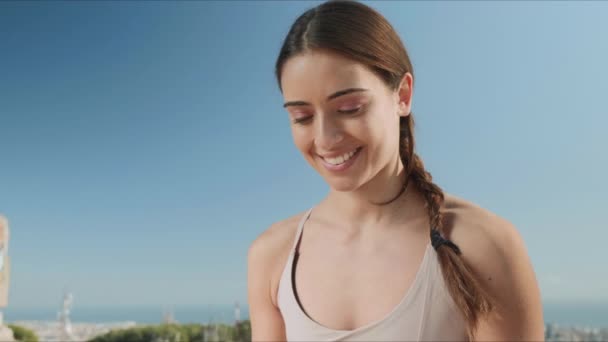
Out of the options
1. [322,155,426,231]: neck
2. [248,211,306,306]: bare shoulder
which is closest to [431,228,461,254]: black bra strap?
[322,155,426,231]: neck

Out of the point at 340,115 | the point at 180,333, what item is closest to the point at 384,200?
the point at 340,115

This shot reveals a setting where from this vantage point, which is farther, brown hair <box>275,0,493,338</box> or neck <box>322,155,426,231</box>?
neck <box>322,155,426,231</box>

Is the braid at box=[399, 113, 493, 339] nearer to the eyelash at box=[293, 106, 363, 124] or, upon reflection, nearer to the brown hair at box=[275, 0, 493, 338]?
the brown hair at box=[275, 0, 493, 338]

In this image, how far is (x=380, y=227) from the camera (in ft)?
6.10

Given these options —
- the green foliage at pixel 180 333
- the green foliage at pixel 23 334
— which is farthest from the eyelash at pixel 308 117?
the green foliage at pixel 23 334

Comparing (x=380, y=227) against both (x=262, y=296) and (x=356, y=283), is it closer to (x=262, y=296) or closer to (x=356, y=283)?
(x=356, y=283)

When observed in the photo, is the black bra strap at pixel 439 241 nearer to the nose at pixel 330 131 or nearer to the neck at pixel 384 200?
the neck at pixel 384 200

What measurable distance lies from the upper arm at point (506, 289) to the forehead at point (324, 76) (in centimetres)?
54

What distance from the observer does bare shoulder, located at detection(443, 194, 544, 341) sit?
5.31ft

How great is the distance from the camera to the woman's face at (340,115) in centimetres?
160

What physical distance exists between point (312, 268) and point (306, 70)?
0.65 m

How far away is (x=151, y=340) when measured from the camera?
32.0ft

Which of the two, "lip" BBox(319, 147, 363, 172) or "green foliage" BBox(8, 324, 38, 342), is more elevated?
"lip" BBox(319, 147, 363, 172)

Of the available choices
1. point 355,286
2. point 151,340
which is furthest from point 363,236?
point 151,340
